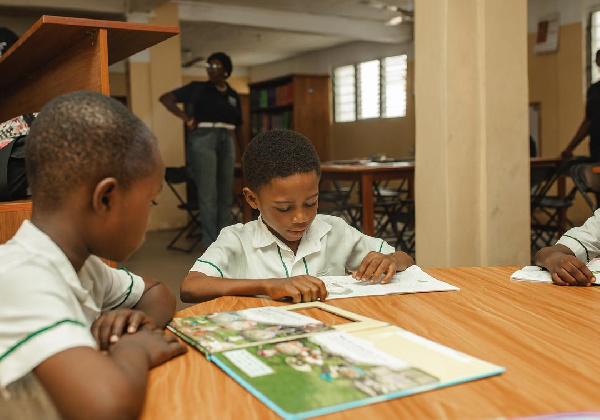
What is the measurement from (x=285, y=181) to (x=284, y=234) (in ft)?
0.43

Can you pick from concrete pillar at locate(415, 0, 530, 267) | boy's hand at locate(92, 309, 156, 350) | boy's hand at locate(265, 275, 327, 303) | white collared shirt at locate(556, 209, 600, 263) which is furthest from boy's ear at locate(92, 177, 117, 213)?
concrete pillar at locate(415, 0, 530, 267)

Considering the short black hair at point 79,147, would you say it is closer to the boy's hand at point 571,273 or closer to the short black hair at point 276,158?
the short black hair at point 276,158

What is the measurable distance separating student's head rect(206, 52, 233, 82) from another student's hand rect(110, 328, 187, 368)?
4511 millimetres

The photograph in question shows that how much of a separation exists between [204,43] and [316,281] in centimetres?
979

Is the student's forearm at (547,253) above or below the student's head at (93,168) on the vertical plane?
below

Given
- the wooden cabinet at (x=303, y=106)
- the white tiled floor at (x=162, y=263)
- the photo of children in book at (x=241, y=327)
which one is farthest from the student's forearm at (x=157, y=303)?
the wooden cabinet at (x=303, y=106)

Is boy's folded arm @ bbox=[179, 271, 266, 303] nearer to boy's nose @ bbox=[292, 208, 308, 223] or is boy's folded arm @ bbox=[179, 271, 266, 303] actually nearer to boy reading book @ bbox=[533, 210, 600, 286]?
boy's nose @ bbox=[292, 208, 308, 223]

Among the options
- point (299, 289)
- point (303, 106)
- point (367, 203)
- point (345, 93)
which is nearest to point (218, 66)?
point (367, 203)

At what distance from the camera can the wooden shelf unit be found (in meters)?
1.53

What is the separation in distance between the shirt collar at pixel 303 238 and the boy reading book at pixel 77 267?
0.64 meters

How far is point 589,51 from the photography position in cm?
695

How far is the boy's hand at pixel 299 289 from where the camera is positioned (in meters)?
1.11

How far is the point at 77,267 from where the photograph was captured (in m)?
0.80

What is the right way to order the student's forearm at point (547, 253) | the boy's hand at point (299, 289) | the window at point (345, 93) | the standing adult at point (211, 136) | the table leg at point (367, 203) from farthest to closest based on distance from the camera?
the window at point (345, 93) → the standing adult at point (211, 136) → the table leg at point (367, 203) → the student's forearm at point (547, 253) → the boy's hand at point (299, 289)
